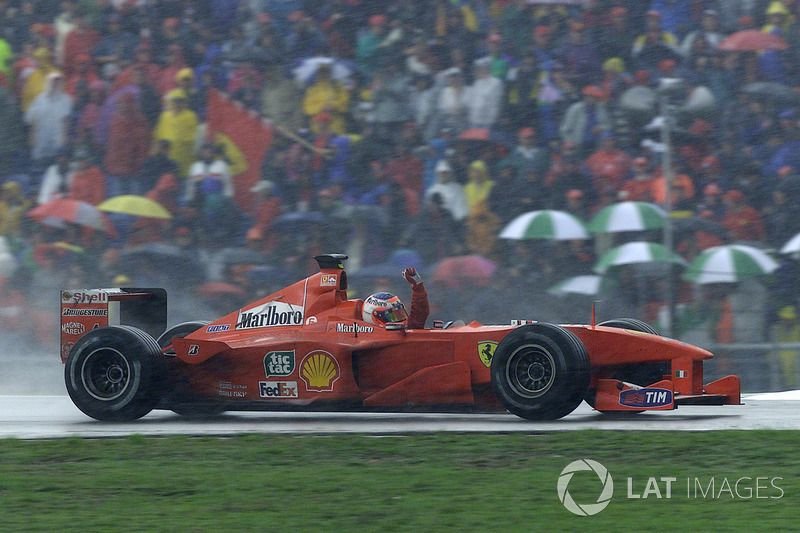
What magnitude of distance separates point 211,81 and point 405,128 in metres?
2.76

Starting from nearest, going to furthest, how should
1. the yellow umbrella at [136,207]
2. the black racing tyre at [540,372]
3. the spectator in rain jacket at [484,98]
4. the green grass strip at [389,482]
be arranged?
the green grass strip at [389,482] → the black racing tyre at [540,372] → the yellow umbrella at [136,207] → the spectator in rain jacket at [484,98]

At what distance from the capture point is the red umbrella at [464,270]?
1415cm

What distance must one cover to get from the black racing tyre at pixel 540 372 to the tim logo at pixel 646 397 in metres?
0.34

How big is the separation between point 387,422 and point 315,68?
8.23 meters

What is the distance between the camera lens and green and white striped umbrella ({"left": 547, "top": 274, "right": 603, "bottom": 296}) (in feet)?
45.3

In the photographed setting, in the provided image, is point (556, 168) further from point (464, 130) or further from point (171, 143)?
point (171, 143)

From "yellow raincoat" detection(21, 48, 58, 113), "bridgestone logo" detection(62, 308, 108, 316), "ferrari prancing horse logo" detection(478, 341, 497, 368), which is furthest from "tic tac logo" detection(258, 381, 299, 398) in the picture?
"yellow raincoat" detection(21, 48, 58, 113)

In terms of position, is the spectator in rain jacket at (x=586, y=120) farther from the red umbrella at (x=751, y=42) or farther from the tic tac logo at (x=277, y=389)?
the tic tac logo at (x=277, y=389)

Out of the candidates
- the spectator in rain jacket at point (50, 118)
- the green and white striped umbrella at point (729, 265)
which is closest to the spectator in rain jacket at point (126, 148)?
the spectator in rain jacket at point (50, 118)

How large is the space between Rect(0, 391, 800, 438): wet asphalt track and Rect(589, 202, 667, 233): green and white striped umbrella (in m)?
4.17

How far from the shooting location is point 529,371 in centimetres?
848

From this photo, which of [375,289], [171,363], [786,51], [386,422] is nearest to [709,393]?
[386,422]

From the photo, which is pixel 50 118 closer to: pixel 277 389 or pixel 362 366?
pixel 277 389

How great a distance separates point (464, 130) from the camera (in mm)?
15250
